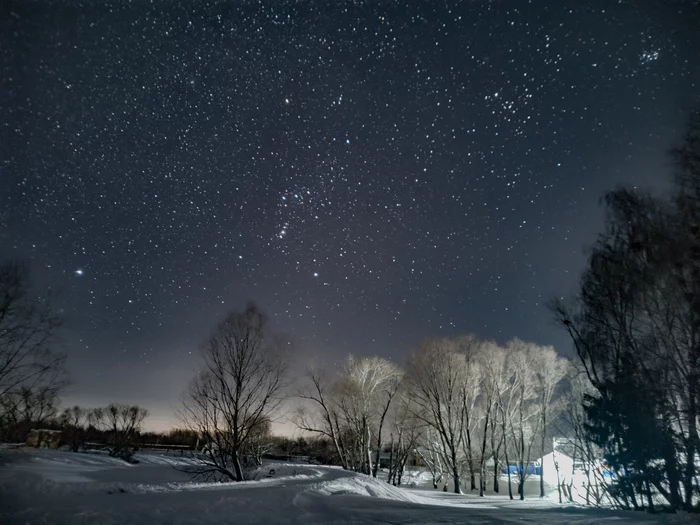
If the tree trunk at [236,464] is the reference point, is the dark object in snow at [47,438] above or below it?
below

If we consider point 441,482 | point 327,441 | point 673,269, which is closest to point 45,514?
point 673,269

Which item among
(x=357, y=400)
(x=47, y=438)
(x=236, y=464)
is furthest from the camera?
(x=47, y=438)

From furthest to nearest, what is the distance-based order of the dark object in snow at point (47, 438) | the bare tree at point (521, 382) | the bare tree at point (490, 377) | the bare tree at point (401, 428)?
the dark object in snow at point (47, 438), the bare tree at point (401, 428), the bare tree at point (490, 377), the bare tree at point (521, 382)

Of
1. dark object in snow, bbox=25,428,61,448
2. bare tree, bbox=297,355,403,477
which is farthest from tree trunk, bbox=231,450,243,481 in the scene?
dark object in snow, bbox=25,428,61,448

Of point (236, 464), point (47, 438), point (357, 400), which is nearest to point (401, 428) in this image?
point (357, 400)

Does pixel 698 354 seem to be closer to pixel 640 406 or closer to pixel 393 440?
pixel 640 406

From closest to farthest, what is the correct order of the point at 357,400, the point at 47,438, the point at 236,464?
the point at 236,464, the point at 357,400, the point at 47,438

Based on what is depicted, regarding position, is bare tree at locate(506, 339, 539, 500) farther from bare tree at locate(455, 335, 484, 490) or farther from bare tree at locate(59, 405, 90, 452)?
bare tree at locate(59, 405, 90, 452)

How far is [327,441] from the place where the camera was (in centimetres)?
3938

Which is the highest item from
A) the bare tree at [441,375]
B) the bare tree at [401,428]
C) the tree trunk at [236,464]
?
the bare tree at [441,375]

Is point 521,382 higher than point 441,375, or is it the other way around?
point 521,382

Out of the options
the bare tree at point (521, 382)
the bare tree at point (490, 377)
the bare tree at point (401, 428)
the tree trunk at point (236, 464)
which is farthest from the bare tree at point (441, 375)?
the tree trunk at point (236, 464)

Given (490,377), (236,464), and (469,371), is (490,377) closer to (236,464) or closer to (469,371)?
(469,371)

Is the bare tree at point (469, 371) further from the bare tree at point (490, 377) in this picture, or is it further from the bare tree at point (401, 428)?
the bare tree at point (401, 428)
